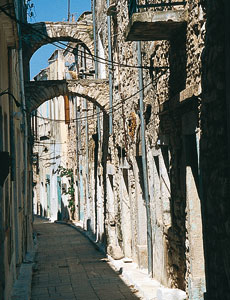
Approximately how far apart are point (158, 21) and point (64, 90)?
26.7ft

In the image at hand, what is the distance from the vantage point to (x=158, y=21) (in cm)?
701

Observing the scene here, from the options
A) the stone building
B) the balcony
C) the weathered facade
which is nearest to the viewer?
the weathered facade

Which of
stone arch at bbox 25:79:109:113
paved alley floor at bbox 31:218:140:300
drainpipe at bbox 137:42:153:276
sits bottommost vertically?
paved alley floor at bbox 31:218:140:300

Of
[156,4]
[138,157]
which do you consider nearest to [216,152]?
[156,4]

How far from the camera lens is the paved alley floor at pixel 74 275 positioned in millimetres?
9445

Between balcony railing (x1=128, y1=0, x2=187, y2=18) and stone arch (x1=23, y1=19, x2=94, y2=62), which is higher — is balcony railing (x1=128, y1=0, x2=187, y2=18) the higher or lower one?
the lower one

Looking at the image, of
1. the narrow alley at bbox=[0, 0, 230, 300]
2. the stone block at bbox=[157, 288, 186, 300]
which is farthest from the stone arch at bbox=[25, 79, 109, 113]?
the stone block at bbox=[157, 288, 186, 300]

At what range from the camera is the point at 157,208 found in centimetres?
928

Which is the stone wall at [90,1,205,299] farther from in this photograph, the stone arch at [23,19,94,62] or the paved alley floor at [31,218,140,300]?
the stone arch at [23,19,94,62]

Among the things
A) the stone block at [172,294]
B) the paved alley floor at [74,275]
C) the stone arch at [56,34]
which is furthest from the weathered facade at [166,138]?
the paved alley floor at [74,275]

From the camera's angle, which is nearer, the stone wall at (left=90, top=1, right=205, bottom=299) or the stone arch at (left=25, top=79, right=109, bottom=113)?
the stone wall at (left=90, top=1, right=205, bottom=299)

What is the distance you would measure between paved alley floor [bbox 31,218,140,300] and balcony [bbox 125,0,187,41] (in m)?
4.07

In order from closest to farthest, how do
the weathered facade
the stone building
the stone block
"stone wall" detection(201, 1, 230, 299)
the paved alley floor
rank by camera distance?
"stone wall" detection(201, 1, 230, 299), the weathered facade, the stone building, the stone block, the paved alley floor

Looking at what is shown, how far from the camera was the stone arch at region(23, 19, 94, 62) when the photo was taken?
15.8m
